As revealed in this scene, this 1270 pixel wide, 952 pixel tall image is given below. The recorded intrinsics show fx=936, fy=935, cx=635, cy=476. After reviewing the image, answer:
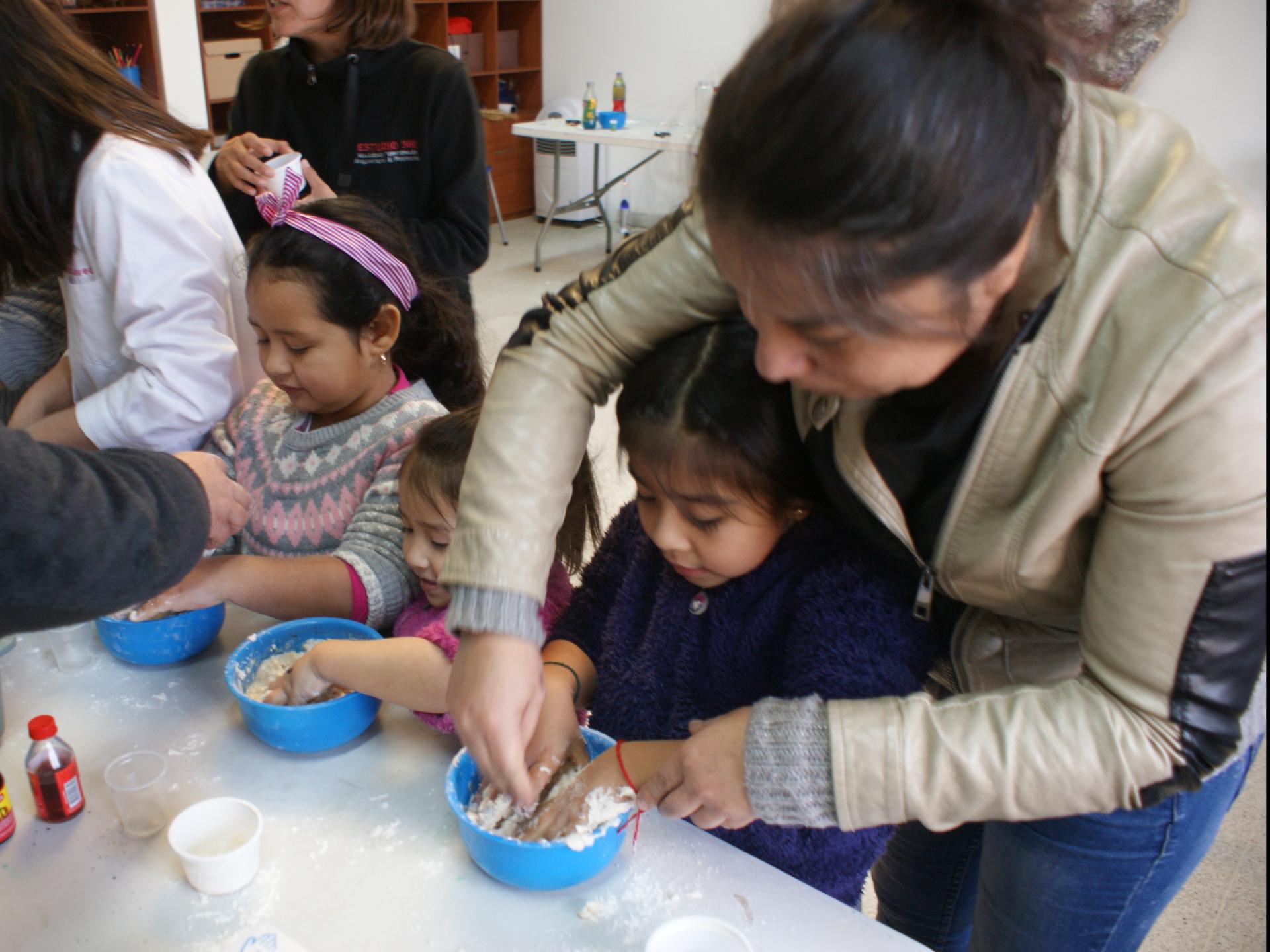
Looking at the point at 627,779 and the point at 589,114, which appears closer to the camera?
the point at 627,779

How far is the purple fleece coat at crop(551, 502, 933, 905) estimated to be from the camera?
92cm

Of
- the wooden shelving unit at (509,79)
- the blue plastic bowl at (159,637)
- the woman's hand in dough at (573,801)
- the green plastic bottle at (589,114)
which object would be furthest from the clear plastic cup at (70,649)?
the wooden shelving unit at (509,79)

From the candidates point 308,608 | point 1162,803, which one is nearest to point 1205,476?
point 1162,803

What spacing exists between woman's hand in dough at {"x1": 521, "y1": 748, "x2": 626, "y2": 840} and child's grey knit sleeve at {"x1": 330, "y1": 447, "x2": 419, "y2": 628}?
1.54 feet

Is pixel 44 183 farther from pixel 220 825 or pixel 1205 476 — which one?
pixel 1205 476

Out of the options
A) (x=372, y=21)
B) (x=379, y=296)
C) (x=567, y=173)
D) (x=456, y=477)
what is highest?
(x=372, y=21)

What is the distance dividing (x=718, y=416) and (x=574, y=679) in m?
0.39

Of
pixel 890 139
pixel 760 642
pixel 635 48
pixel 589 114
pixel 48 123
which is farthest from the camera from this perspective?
pixel 635 48

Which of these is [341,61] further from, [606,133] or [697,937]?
[606,133]

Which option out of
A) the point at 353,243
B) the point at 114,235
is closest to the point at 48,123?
the point at 114,235

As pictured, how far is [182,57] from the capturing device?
14.8 ft

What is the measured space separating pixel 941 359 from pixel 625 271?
1.10ft

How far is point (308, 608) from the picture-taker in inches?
50.6

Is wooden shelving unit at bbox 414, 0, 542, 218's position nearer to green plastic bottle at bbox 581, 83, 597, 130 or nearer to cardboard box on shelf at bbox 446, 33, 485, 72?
cardboard box on shelf at bbox 446, 33, 485, 72
